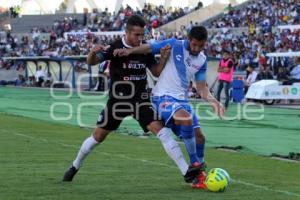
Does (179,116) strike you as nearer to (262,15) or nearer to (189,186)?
(189,186)

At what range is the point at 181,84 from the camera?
901 cm

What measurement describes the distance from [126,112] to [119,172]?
1.29m

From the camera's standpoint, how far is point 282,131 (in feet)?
55.4

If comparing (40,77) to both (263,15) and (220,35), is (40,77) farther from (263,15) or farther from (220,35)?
(263,15)

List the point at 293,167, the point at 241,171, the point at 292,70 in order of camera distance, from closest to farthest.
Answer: the point at 241,171
the point at 293,167
the point at 292,70

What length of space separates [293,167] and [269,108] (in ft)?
46.9

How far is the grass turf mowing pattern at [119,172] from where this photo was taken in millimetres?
8039

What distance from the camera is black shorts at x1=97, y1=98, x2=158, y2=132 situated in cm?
871

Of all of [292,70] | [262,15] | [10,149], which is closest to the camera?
[10,149]

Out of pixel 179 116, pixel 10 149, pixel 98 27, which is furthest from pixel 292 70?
pixel 98 27

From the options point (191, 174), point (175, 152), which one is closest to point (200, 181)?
point (191, 174)

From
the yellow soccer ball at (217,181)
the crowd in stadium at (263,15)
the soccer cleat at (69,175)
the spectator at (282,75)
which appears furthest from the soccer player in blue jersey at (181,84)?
the crowd in stadium at (263,15)

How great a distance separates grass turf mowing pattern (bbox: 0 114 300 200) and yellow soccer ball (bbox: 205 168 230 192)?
8 cm

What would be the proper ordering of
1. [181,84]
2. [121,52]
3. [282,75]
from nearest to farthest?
[121,52]
[181,84]
[282,75]
